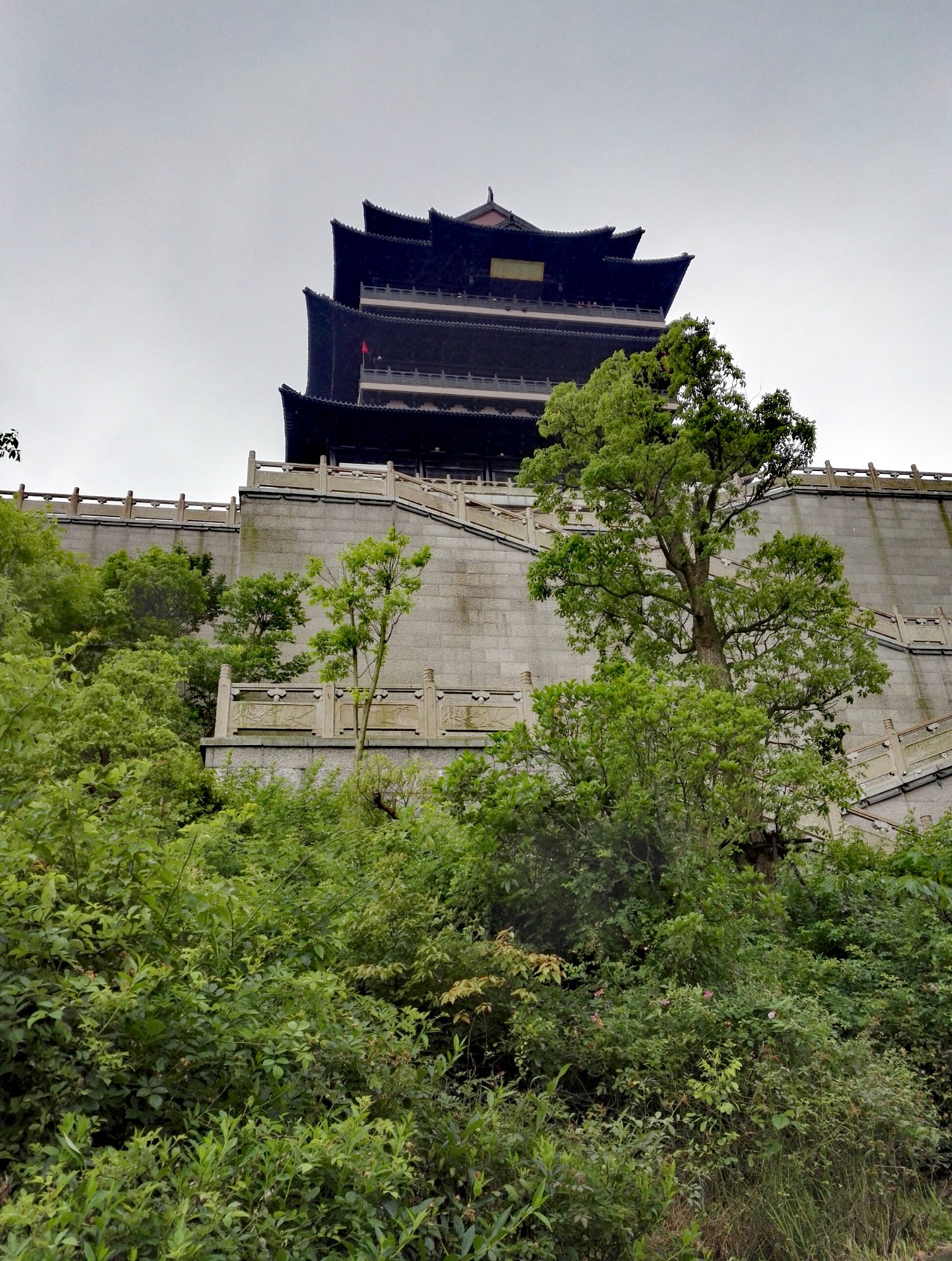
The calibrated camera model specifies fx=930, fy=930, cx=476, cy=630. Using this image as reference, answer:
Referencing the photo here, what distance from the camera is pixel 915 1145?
4.40m

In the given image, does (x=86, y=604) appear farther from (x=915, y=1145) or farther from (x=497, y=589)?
(x=915, y=1145)

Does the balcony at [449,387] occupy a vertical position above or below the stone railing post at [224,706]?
above

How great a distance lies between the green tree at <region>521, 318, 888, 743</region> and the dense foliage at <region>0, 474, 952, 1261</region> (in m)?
2.26

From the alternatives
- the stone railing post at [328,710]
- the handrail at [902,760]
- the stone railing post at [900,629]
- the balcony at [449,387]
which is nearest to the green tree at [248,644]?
the stone railing post at [328,710]

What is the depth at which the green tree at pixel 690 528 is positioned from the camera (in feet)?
31.5

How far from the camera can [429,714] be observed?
11695 millimetres

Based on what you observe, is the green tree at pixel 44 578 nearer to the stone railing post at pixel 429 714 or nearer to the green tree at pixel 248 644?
the green tree at pixel 248 644

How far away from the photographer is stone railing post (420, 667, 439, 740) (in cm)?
1158

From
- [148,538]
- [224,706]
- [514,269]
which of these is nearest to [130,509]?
[148,538]

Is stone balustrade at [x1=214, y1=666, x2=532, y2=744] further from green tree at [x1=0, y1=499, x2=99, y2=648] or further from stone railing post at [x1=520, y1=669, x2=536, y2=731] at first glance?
green tree at [x1=0, y1=499, x2=99, y2=648]

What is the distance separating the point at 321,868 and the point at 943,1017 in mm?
3600

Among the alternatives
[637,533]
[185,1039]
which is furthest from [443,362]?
[185,1039]

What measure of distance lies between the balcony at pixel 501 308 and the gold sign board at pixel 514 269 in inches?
49.5

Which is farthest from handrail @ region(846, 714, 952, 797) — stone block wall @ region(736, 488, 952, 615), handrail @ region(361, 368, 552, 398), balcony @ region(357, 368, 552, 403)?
balcony @ region(357, 368, 552, 403)
